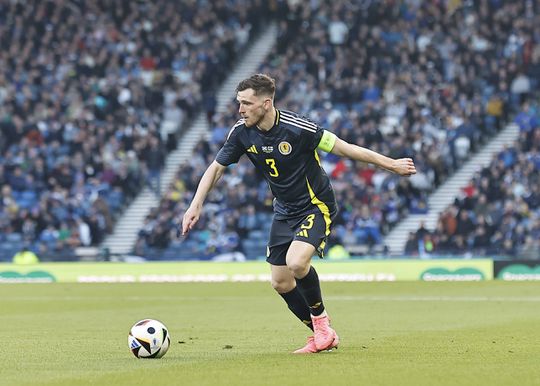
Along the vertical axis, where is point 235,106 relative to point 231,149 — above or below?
above

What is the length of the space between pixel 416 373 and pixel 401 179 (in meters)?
24.1

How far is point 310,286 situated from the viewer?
11.6 meters

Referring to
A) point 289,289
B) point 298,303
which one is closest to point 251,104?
point 289,289

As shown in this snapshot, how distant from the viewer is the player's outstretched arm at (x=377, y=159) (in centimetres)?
1073

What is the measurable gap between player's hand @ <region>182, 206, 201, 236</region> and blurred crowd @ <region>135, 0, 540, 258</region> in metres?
20.3

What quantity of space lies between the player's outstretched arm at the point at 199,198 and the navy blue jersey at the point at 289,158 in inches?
4.3

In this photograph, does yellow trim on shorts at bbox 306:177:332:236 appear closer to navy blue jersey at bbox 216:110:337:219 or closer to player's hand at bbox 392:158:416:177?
navy blue jersey at bbox 216:110:337:219

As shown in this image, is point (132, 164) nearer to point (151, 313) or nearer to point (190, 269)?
point (190, 269)

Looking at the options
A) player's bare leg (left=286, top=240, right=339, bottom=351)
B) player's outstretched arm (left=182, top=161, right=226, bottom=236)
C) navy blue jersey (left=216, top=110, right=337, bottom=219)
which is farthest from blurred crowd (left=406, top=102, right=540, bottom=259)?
player's outstretched arm (left=182, top=161, right=226, bottom=236)

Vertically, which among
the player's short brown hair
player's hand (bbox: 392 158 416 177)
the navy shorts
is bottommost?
the navy shorts

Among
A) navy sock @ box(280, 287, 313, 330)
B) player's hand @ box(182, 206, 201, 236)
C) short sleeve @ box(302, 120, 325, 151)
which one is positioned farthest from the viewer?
navy sock @ box(280, 287, 313, 330)

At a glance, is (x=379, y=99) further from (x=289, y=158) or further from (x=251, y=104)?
(x=251, y=104)

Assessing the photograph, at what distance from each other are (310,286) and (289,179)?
3.40 feet

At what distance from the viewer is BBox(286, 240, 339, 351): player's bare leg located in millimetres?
11312
